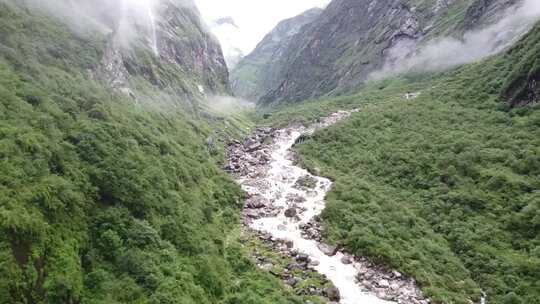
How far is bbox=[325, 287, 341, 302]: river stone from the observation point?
33.7 metres

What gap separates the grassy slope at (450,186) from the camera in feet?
125

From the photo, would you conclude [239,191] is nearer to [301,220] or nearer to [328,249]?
[301,220]

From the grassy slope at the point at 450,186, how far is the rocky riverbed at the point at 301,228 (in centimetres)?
185

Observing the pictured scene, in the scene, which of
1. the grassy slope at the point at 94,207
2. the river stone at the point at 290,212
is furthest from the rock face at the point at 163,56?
the river stone at the point at 290,212

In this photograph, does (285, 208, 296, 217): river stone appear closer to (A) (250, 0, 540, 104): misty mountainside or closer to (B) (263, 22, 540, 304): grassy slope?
(B) (263, 22, 540, 304): grassy slope

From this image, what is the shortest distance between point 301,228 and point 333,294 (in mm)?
13577

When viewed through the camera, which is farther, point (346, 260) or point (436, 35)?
point (436, 35)

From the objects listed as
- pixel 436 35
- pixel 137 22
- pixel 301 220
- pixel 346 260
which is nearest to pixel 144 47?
pixel 137 22

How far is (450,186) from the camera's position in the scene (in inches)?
2031

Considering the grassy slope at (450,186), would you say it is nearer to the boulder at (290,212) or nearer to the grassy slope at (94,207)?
the boulder at (290,212)

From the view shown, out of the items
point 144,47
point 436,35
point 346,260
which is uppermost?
point 144,47

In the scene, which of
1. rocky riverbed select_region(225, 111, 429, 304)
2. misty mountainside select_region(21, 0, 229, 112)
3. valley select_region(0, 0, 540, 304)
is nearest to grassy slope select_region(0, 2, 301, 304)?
valley select_region(0, 0, 540, 304)

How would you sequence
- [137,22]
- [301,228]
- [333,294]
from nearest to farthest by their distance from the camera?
1. [333,294]
2. [301,228]
3. [137,22]

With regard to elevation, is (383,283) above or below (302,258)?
below
